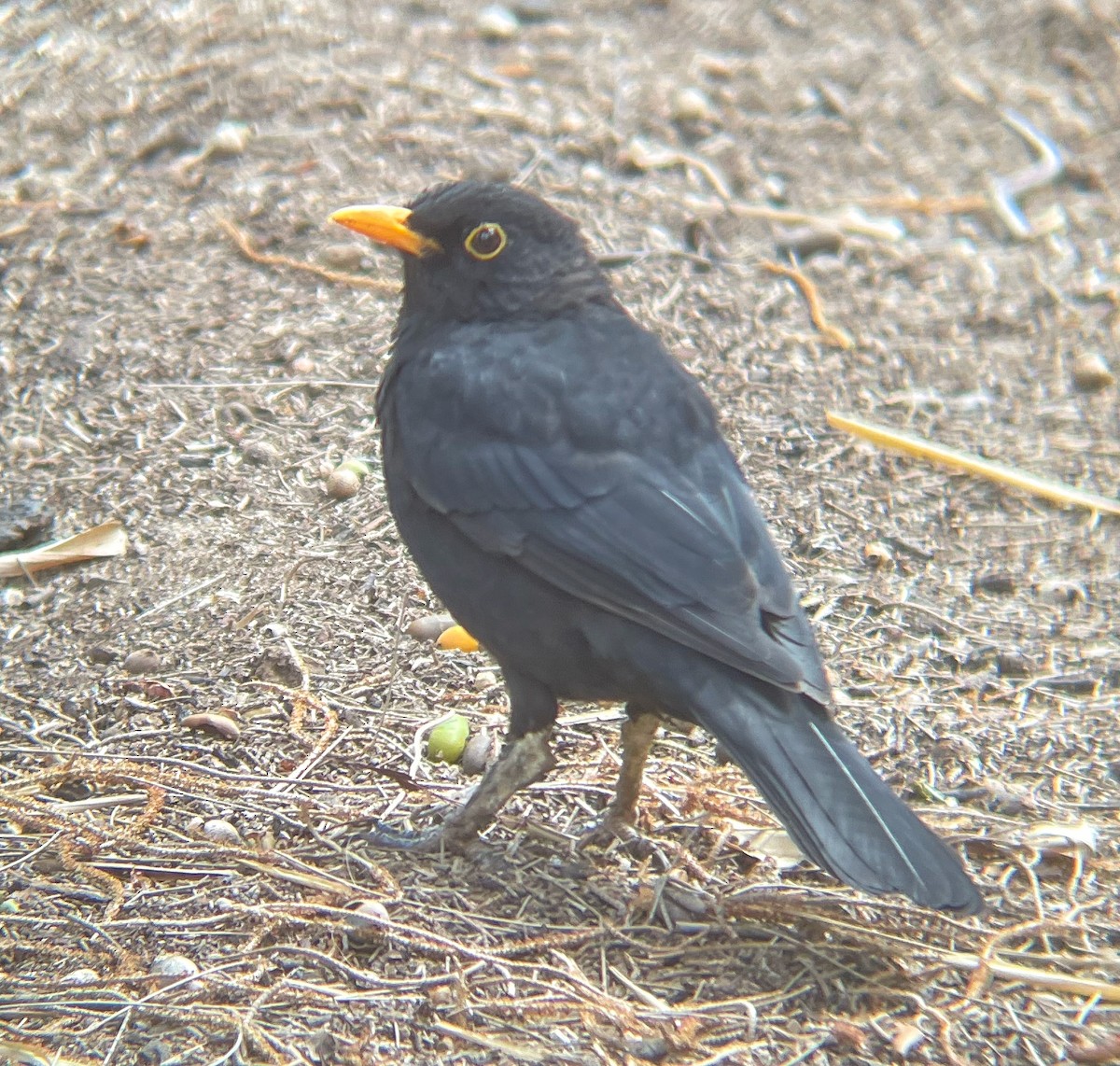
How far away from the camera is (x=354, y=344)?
5734 mm

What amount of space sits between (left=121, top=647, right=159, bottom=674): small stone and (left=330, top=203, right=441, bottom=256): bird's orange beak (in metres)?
1.40

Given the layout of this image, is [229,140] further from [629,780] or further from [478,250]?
[629,780]

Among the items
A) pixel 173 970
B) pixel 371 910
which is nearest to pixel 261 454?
pixel 371 910

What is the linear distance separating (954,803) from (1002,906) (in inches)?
17.3

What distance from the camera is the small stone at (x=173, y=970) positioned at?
3.29m

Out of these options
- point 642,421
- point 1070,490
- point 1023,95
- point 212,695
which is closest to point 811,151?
point 1023,95

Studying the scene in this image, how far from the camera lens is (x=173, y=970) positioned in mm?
3355

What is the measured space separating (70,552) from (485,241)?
66.9 inches

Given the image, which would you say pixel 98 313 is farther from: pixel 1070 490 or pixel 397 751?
pixel 1070 490

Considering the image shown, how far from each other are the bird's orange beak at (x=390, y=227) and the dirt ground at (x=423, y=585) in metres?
1.08

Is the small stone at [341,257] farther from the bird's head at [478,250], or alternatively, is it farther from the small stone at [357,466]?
the bird's head at [478,250]


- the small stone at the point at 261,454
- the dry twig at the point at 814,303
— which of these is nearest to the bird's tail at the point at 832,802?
the small stone at the point at 261,454

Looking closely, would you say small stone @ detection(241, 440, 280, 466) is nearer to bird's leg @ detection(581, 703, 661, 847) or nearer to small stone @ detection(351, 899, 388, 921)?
bird's leg @ detection(581, 703, 661, 847)

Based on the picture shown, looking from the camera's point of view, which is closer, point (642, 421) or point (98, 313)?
point (642, 421)
